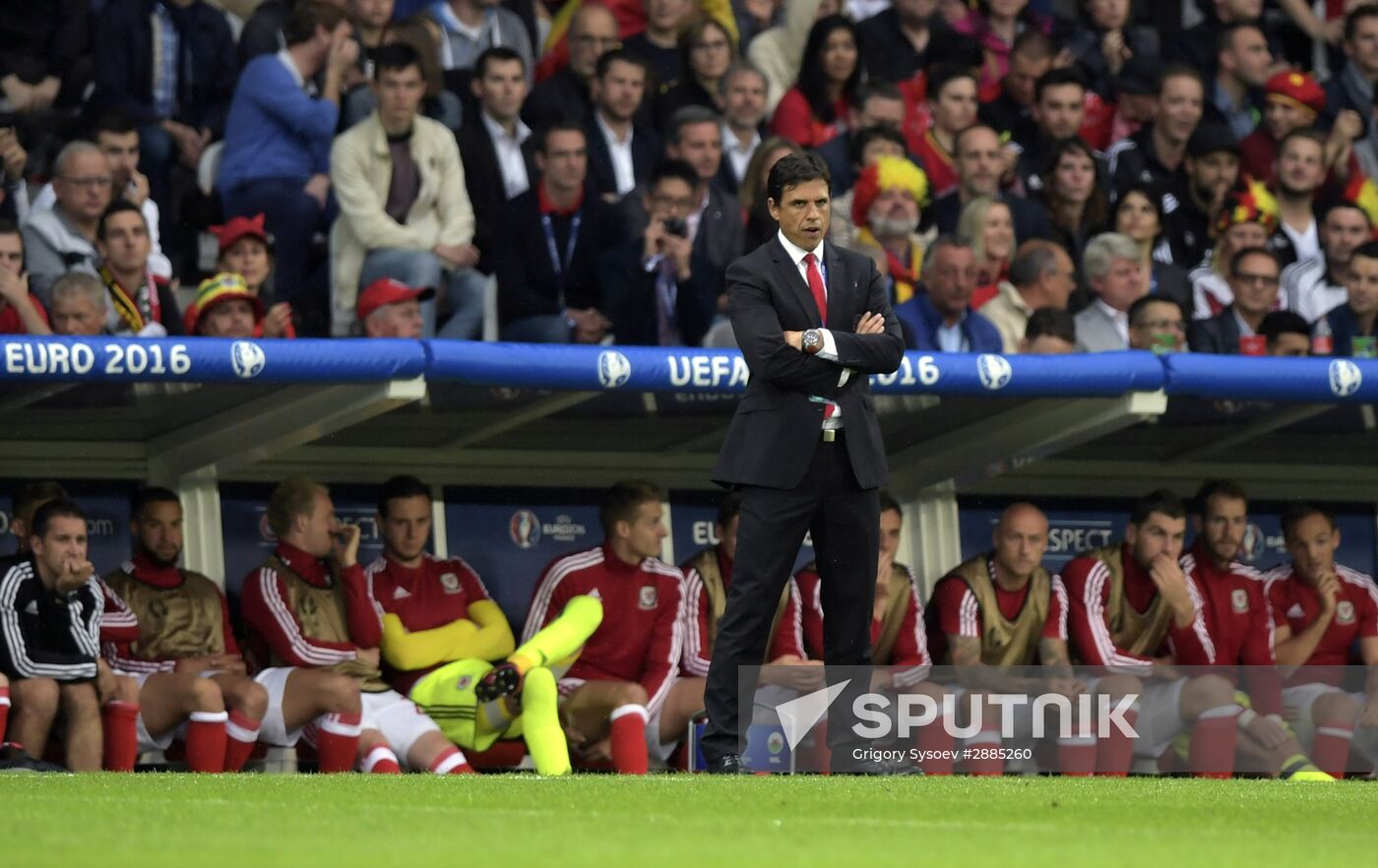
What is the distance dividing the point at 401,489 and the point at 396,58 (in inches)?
89.4

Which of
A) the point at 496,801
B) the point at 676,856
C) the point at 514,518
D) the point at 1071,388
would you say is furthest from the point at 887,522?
the point at 676,856

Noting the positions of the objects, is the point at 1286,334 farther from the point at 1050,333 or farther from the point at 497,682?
the point at 497,682

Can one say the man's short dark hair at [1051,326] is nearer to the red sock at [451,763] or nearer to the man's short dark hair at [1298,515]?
the man's short dark hair at [1298,515]

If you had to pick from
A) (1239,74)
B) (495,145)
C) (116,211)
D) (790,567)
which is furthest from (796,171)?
(1239,74)

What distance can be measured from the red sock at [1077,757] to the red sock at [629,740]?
1.76 m

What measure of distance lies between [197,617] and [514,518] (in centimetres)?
179

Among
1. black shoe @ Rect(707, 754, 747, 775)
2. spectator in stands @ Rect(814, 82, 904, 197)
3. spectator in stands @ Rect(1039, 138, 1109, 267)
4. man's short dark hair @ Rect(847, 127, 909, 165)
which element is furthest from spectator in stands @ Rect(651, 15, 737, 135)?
black shoe @ Rect(707, 754, 747, 775)

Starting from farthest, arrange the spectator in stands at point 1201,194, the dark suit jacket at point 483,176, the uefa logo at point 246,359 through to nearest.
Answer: the spectator in stands at point 1201,194
the dark suit jacket at point 483,176
the uefa logo at point 246,359

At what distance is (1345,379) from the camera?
1020 centimetres

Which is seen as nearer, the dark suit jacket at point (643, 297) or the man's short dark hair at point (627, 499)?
the man's short dark hair at point (627, 499)

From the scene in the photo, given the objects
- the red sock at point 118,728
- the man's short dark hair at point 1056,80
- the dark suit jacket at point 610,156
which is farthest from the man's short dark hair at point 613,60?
A: the red sock at point 118,728

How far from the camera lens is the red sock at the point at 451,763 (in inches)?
359

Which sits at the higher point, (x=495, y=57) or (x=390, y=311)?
(x=495, y=57)

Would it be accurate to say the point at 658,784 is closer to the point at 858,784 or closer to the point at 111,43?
the point at 858,784
